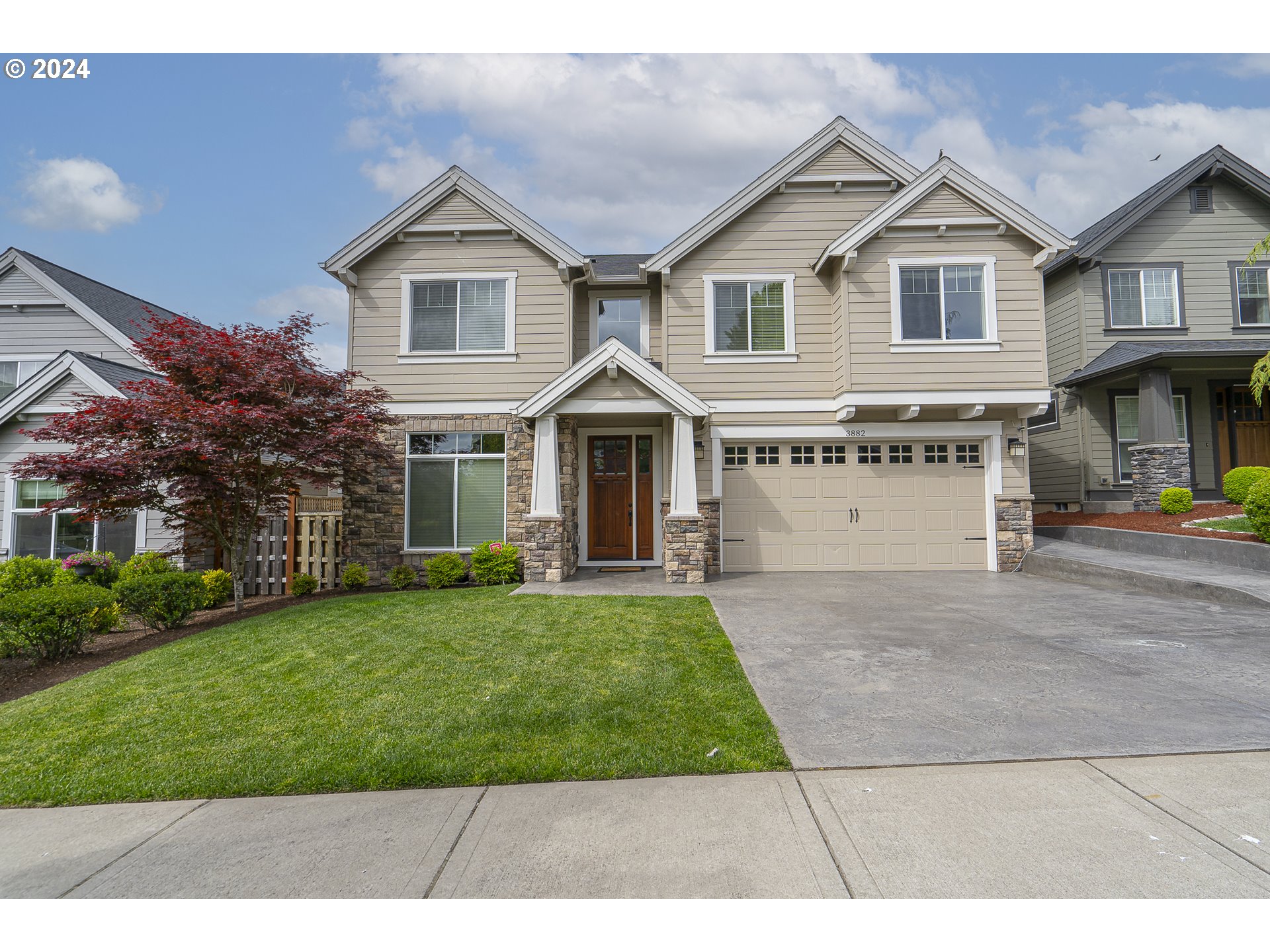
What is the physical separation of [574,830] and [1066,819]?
2.34 m

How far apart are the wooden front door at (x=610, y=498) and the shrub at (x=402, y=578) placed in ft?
10.5

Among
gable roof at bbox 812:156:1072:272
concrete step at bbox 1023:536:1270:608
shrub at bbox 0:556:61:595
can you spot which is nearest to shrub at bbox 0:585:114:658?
shrub at bbox 0:556:61:595

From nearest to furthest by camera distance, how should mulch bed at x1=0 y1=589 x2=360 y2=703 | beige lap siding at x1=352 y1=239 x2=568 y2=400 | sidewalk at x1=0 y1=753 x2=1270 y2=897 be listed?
sidewalk at x1=0 y1=753 x2=1270 y2=897 → mulch bed at x1=0 y1=589 x2=360 y2=703 → beige lap siding at x1=352 y1=239 x2=568 y2=400

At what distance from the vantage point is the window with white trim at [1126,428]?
1419 cm

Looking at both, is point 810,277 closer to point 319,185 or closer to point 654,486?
point 654,486

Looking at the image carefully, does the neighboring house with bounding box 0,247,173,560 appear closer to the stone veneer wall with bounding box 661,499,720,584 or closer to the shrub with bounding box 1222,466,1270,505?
the stone veneer wall with bounding box 661,499,720,584

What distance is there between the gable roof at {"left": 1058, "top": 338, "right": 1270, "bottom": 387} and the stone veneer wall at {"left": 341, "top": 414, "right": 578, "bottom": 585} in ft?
37.0

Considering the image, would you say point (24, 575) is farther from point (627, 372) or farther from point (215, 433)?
point (627, 372)

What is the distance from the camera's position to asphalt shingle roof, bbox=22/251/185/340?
13602 mm

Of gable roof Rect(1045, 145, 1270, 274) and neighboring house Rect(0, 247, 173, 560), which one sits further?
gable roof Rect(1045, 145, 1270, 274)

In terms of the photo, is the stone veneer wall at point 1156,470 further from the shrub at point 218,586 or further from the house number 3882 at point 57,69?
the shrub at point 218,586

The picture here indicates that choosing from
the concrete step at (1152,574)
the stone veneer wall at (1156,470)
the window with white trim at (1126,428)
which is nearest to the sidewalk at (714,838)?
the concrete step at (1152,574)

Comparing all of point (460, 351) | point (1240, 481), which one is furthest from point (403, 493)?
point (1240, 481)

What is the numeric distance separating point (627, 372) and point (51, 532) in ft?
35.1
